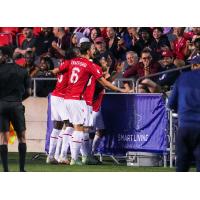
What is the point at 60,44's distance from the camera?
24188 millimetres

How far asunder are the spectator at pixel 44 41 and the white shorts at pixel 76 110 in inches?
168

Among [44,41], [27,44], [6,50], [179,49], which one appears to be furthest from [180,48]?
[6,50]

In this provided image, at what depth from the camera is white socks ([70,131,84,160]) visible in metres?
19.8

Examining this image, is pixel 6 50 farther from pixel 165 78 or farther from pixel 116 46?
pixel 116 46

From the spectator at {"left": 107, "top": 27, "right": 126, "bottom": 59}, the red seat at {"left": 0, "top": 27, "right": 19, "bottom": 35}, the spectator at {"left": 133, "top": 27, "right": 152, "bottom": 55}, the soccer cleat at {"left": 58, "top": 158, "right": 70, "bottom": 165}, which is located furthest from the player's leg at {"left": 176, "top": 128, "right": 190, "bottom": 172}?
the red seat at {"left": 0, "top": 27, "right": 19, "bottom": 35}

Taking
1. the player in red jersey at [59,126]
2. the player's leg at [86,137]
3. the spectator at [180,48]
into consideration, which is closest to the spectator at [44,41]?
the spectator at [180,48]

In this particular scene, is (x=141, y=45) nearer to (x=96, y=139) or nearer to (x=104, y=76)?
(x=104, y=76)

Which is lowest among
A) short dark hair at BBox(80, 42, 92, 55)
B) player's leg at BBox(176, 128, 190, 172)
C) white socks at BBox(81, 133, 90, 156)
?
white socks at BBox(81, 133, 90, 156)

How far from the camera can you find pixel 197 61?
46.4 feet

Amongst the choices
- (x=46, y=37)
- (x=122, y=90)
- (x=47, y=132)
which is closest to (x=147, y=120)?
(x=122, y=90)

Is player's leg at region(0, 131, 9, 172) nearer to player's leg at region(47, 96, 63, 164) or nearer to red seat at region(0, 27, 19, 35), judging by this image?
player's leg at region(47, 96, 63, 164)

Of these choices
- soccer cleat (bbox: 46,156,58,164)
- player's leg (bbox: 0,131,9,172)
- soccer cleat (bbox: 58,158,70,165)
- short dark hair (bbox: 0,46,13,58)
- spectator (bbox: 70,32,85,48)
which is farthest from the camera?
spectator (bbox: 70,32,85,48)

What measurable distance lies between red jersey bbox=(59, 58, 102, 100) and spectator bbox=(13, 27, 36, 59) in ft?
13.5

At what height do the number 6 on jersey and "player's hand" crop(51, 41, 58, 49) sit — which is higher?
"player's hand" crop(51, 41, 58, 49)
